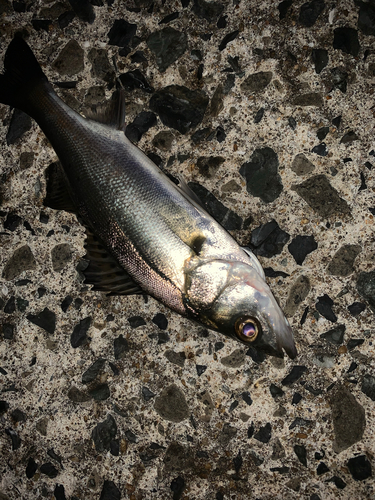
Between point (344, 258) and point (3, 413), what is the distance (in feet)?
9.15

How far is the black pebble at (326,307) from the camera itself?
249 centimetres

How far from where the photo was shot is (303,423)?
250 cm

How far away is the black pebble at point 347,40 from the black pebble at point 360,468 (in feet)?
8.97

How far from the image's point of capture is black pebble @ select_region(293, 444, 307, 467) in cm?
249

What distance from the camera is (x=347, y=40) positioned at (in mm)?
2467

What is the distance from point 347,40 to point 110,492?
3.60 m

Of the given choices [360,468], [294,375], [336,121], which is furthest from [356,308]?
[336,121]

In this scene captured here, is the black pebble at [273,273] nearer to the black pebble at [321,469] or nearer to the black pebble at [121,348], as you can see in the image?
the black pebble at [121,348]

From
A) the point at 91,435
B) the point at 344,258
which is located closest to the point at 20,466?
the point at 91,435

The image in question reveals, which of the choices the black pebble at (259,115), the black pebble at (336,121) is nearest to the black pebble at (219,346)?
the black pebble at (259,115)

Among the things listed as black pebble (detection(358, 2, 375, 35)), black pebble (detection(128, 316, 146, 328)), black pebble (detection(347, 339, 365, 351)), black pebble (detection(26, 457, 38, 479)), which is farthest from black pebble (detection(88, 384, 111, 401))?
black pebble (detection(358, 2, 375, 35))

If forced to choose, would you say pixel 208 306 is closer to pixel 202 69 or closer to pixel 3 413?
pixel 202 69

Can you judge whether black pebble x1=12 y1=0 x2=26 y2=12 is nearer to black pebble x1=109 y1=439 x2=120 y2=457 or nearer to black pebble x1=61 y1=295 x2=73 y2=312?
black pebble x1=61 y1=295 x2=73 y2=312

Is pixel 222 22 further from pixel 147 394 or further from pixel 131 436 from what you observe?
pixel 131 436
